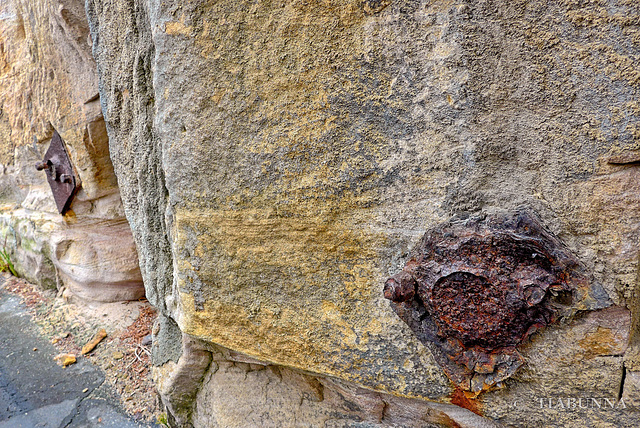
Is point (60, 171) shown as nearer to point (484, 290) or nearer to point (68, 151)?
point (68, 151)

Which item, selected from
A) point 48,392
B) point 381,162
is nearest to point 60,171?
point 48,392

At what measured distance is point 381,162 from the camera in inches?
22.3

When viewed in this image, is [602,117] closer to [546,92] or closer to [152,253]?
[546,92]

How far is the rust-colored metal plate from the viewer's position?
1.55 meters

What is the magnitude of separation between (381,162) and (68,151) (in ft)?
4.76

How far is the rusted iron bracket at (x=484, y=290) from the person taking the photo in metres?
0.50

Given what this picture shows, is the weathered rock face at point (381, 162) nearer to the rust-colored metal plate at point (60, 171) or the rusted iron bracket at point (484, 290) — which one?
the rusted iron bracket at point (484, 290)

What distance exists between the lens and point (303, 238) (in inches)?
25.4

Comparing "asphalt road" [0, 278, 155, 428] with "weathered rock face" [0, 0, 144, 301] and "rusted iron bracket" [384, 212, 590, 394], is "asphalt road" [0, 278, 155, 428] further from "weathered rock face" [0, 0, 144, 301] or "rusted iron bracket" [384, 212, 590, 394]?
"rusted iron bracket" [384, 212, 590, 394]

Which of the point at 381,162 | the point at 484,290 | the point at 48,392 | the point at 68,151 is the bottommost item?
the point at 48,392

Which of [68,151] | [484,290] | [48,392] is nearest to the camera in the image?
[484,290]

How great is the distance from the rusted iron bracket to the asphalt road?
95 centimetres

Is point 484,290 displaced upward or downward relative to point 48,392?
upward

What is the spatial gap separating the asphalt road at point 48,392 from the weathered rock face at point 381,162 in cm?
65
